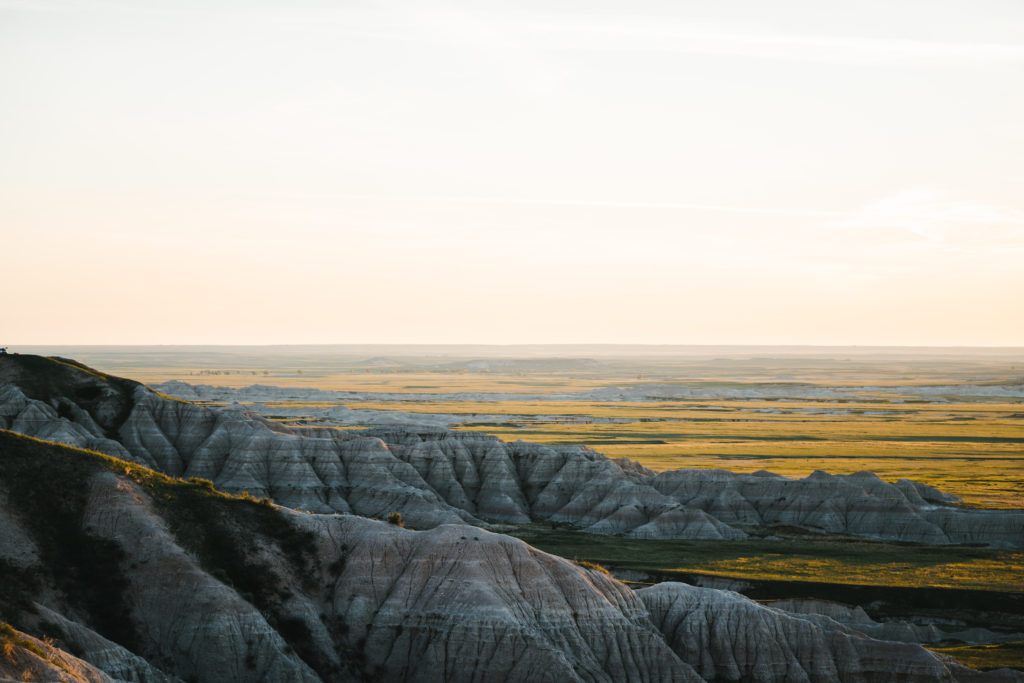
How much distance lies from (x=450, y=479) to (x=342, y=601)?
5491 cm

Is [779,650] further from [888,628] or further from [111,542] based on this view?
[111,542]

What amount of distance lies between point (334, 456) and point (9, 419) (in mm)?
24807

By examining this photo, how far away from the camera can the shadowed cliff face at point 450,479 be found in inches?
3775

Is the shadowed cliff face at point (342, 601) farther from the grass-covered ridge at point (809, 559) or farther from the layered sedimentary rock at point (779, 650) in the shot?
the grass-covered ridge at point (809, 559)

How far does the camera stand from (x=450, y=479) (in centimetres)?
10725

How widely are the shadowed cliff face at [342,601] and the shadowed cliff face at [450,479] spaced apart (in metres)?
35.5

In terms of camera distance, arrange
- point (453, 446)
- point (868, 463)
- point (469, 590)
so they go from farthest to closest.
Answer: point (868, 463), point (453, 446), point (469, 590)

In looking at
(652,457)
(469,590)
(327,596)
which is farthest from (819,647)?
(652,457)

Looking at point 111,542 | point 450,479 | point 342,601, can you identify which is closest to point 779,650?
point 342,601

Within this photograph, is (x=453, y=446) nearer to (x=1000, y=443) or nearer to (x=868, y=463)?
(x=868, y=463)

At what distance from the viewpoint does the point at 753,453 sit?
164875 mm

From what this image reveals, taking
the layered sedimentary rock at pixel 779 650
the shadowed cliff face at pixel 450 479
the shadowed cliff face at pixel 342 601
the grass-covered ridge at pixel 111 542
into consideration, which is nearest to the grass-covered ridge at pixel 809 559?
the shadowed cliff face at pixel 450 479

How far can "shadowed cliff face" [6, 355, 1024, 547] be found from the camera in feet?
315

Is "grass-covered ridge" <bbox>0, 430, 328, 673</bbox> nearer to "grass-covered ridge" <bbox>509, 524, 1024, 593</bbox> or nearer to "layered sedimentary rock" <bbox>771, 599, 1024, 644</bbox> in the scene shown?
"layered sedimentary rock" <bbox>771, 599, 1024, 644</bbox>
